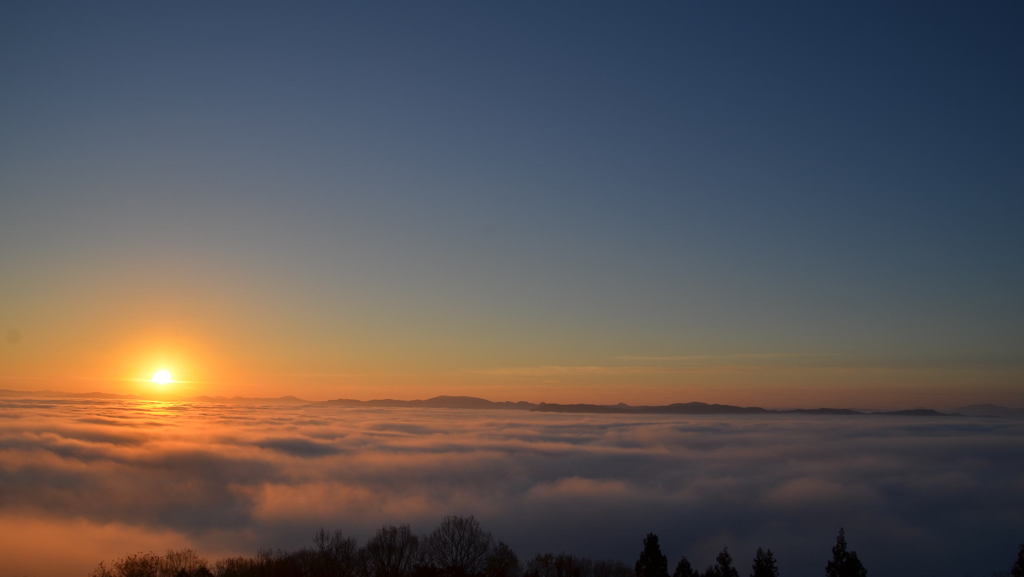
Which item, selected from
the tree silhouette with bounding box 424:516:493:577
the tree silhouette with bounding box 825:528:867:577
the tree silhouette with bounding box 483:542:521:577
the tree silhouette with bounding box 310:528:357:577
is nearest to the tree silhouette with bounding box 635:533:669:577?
the tree silhouette with bounding box 825:528:867:577

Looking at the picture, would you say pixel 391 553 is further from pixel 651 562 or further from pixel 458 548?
pixel 651 562

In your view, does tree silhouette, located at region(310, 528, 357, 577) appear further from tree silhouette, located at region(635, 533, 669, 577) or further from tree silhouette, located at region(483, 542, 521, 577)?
tree silhouette, located at region(635, 533, 669, 577)

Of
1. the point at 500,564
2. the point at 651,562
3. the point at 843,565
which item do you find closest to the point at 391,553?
the point at 500,564

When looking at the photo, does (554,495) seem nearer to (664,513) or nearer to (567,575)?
(664,513)

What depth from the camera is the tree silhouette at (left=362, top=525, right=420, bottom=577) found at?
8306 cm

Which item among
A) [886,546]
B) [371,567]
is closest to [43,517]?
[371,567]

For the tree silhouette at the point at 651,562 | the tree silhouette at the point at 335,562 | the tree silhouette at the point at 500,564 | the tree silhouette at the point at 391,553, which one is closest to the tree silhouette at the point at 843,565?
the tree silhouette at the point at 651,562

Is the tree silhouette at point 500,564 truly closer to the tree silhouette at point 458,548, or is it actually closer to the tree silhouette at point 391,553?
the tree silhouette at point 458,548

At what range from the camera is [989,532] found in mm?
168375

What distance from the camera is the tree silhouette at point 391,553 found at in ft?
273

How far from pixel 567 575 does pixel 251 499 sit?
128 m

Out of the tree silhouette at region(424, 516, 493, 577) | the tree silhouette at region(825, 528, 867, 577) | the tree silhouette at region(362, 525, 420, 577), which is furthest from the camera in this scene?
the tree silhouette at region(424, 516, 493, 577)

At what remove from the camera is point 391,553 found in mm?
86125

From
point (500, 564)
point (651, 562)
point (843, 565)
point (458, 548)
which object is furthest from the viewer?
point (458, 548)
